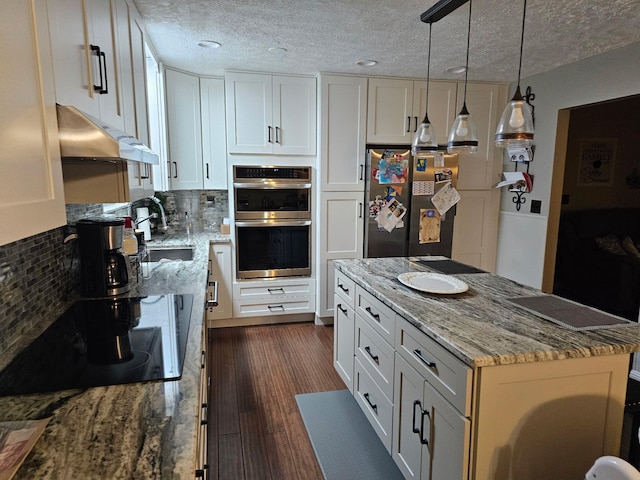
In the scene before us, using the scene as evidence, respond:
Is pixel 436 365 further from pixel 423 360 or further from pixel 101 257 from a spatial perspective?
pixel 101 257

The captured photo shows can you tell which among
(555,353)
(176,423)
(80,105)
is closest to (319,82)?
(80,105)

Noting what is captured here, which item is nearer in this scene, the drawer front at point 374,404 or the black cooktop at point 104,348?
the black cooktop at point 104,348

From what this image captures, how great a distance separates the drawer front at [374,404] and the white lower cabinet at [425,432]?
0.08m

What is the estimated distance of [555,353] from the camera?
1.32m

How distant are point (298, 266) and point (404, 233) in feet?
3.54

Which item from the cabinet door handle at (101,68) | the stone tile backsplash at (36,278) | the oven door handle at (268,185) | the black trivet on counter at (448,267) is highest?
the cabinet door handle at (101,68)

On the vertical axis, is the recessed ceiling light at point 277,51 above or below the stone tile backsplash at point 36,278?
above

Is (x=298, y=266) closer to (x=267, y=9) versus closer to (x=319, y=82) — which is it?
(x=319, y=82)

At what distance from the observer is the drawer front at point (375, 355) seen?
1.91m

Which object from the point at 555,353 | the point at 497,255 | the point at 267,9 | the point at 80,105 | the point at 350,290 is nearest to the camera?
the point at 80,105

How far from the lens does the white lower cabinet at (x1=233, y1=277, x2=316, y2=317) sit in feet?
12.4

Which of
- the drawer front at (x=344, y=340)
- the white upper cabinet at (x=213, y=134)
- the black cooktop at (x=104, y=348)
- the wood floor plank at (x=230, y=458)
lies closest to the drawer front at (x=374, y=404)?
the drawer front at (x=344, y=340)

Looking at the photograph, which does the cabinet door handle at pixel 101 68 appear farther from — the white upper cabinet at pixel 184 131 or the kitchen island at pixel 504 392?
the white upper cabinet at pixel 184 131

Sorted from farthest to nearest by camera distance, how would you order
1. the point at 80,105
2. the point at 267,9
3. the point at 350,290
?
the point at 350,290, the point at 267,9, the point at 80,105
